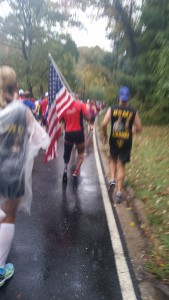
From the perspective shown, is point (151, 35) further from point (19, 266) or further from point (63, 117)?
point (19, 266)

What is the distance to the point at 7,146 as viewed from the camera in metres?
3.38

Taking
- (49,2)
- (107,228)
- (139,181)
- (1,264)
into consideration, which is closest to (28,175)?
(1,264)

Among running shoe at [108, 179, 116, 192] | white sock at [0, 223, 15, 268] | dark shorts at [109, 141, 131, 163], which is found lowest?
running shoe at [108, 179, 116, 192]

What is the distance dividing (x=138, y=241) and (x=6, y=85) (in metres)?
2.80

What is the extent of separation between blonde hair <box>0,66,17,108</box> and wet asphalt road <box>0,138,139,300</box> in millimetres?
1819

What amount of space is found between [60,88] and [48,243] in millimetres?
3446

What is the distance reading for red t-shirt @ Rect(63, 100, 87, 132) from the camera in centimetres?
742

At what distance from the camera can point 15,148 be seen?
3.40 metres

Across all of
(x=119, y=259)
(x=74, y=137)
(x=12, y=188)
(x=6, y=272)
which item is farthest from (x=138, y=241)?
(x=74, y=137)

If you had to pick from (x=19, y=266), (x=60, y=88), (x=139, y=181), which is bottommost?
(x=139, y=181)

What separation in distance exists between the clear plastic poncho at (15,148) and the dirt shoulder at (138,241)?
1607mm

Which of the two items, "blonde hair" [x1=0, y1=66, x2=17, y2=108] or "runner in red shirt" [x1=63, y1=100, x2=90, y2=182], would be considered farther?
"runner in red shirt" [x1=63, y1=100, x2=90, y2=182]

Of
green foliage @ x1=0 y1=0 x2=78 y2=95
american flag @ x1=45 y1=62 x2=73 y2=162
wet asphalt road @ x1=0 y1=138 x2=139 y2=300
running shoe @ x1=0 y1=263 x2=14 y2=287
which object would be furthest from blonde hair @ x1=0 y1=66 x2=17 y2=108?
green foliage @ x1=0 y1=0 x2=78 y2=95

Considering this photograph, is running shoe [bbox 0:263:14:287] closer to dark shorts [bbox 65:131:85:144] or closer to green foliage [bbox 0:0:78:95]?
dark shorts [bbox 65:131:85:144]
